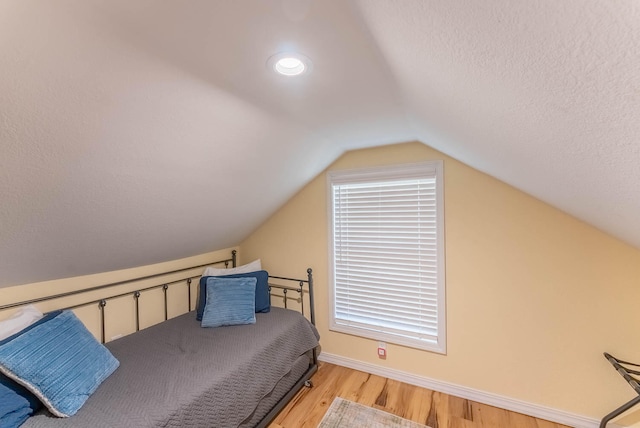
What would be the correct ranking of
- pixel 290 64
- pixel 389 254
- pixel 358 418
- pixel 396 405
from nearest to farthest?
pixel 290 64 → pixel 358 418 → pixel 396 405 → pixel 389 254

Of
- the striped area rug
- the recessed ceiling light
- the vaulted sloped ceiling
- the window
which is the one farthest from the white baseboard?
the recessed ceiling light

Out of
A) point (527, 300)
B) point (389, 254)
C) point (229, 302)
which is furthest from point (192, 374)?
point (527, 300)

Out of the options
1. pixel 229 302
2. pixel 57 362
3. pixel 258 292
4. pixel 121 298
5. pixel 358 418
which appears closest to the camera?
pixel 57 362

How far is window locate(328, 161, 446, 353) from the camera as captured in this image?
2361 millimetres

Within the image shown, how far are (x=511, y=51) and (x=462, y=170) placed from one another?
178 cm

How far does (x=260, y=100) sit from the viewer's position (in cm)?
146

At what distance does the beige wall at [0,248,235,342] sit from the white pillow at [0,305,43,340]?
6.5 inches

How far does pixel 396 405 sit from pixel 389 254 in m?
1.19

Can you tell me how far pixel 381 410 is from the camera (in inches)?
83.5

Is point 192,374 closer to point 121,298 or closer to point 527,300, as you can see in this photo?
point 121,298

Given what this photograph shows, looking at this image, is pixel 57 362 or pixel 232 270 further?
pixel 232 270

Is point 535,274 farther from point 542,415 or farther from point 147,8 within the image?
point 147,8

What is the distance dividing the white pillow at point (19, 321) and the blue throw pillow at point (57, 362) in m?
0.10

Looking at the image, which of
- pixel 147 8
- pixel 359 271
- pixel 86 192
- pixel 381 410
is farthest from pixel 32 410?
pixel 359 271
